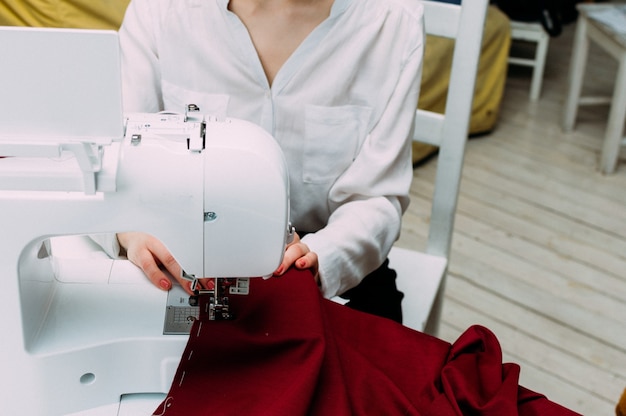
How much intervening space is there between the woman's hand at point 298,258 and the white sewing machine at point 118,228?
10cm

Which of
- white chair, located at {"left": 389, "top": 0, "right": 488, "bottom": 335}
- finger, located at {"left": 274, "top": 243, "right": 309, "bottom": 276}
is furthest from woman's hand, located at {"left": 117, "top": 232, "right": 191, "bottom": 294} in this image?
white chair, located at {"left": 389, "top": 0, "right": 488, "bottom": 335}

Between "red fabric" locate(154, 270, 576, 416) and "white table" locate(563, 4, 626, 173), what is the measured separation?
2.49 meters

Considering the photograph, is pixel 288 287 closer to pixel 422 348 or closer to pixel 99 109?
pixel 422 348

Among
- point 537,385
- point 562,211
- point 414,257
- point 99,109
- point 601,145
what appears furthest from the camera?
point 601,145

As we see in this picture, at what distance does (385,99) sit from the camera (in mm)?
1414

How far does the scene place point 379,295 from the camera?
147cm

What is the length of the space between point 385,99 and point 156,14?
42 cm

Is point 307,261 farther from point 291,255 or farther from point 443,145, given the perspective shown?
point 443,145

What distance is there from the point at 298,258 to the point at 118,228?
320 millimetres

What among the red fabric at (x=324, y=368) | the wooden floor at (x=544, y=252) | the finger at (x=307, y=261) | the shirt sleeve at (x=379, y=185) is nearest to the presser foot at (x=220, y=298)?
the red fabric at (x=324, y=368)

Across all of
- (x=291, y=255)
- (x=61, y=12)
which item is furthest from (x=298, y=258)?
(x=61, y=12)

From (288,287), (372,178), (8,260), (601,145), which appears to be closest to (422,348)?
(288,287)

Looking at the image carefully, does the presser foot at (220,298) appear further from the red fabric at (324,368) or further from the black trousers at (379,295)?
the black trousers at (379,295)

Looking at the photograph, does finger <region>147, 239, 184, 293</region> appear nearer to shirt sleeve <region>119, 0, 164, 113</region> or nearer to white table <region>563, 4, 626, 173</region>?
shirt sleeve <region>119, 0, 164, 113</region>
